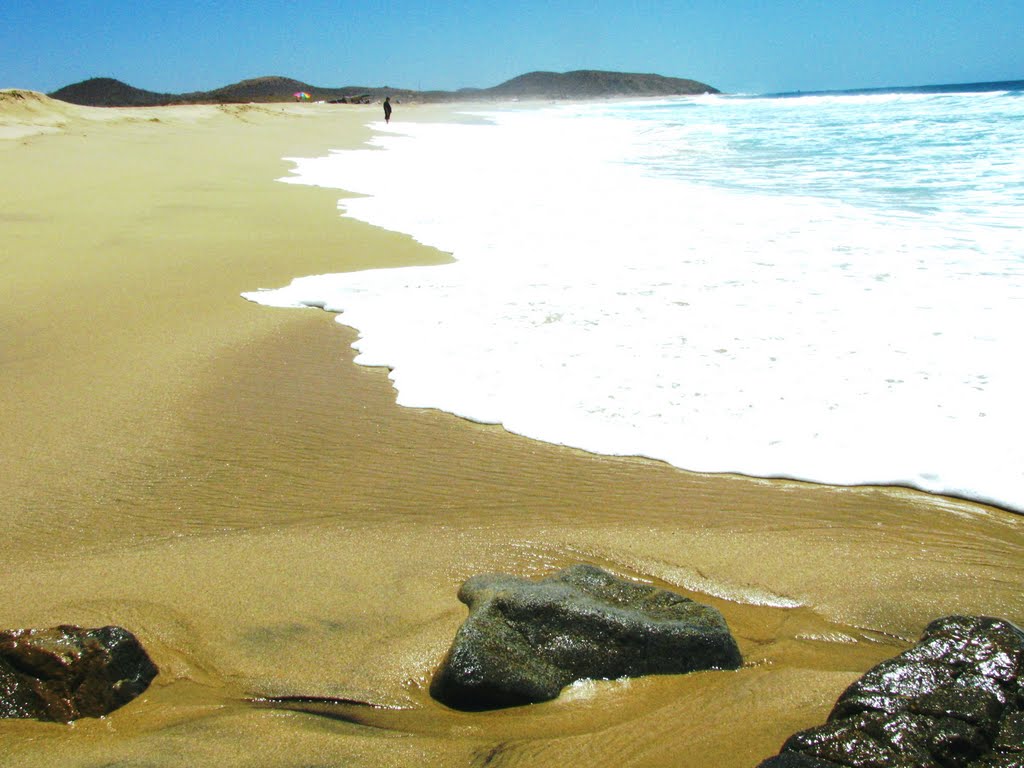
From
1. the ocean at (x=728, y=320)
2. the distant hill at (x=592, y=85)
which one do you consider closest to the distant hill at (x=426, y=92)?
the distant hill at (x=592, y=85)

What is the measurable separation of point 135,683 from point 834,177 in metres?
11.8

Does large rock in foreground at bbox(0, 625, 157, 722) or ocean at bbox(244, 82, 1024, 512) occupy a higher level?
ocean at bbox(244, 82, 1024, 512)

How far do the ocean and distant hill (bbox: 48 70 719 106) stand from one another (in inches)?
2392

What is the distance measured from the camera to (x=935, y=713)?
5.46 ft

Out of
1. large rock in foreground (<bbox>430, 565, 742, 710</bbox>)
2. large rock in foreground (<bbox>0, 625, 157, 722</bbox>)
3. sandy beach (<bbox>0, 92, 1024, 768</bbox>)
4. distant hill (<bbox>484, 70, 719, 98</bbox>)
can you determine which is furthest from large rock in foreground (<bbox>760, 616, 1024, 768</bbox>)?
distant hill (<bbox>484, 70, 719, 98</bbox>)

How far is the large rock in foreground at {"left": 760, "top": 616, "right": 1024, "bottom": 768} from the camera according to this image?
158 cm

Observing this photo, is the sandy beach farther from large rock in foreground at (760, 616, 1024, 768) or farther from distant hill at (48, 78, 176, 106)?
distant hill at (48, 78, 176, 106)

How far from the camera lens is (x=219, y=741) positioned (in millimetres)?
1846

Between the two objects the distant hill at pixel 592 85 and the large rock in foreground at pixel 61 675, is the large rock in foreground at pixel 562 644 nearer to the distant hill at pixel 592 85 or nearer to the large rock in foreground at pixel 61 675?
the large rock in foreground at pixel 61 675

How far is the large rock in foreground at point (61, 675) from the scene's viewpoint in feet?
6.22

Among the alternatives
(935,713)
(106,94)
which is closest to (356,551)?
(935,713)

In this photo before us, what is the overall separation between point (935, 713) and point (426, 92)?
11888 cm

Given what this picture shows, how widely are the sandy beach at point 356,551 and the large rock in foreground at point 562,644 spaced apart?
0.18ft

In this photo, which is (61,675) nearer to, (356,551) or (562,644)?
(356,551)
